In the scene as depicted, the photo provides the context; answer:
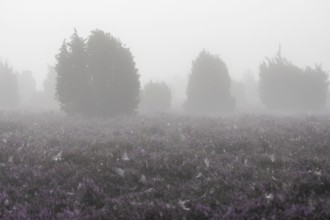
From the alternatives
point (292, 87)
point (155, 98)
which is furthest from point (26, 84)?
point (292, 87)

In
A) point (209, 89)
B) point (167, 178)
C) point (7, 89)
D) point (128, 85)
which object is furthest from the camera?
point (7, 89)

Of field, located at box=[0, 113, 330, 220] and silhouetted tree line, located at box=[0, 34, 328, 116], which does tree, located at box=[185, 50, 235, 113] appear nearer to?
silhouetted tree line, located at box=[0, 34, 328, 116]

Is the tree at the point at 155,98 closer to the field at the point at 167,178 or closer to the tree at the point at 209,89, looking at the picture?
the tree at the point at 209,89

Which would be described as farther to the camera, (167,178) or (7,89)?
(7,89)

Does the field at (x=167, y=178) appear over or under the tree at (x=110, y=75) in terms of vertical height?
under

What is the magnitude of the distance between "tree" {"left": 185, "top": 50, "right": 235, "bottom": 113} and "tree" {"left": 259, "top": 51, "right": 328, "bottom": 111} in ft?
21.2

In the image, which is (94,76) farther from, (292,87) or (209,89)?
(292,87)

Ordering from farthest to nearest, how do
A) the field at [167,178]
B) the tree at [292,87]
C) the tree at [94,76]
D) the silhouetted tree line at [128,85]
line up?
1. the tree at [292,87]
2. the silhouetted tree line at [128,85]
3. the tree at [94,76]
4. the field at [167,178]

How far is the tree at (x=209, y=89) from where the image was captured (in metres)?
32.9

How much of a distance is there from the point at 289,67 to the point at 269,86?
2.60m

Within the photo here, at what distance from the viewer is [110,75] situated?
21.9 m

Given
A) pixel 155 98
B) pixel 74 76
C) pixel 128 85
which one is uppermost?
pixel 74 76

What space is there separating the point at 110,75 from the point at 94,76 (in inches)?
35.0

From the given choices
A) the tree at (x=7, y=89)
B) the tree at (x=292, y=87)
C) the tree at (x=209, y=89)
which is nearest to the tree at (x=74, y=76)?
the tree at (x=209, y=89)
